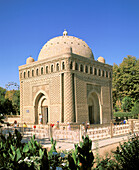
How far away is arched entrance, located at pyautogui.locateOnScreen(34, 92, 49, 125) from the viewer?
18781 millimetres

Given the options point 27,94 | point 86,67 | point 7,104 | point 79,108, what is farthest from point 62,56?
point 7,104

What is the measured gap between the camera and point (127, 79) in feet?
89.9

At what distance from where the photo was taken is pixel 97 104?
65.6ft

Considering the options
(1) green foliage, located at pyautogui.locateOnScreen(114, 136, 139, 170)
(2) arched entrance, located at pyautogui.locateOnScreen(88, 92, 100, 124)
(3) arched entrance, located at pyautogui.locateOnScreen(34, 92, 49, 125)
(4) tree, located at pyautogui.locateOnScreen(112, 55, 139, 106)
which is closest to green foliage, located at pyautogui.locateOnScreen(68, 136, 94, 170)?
(1) green foliage, located at pyautogui.locateOnScreen(114, 136, 139, 170)

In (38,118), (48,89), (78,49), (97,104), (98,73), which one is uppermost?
(78,49)

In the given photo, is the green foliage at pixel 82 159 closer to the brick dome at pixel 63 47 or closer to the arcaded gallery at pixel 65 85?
the arcaded gallery at pixel 65 85

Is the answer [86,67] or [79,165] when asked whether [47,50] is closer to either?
[86,67]

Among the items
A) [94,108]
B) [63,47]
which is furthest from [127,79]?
[63,47]

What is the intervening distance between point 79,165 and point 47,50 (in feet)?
57.4

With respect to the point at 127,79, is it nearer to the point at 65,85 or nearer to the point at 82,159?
the point at 65,85

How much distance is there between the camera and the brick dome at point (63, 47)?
62.8ft

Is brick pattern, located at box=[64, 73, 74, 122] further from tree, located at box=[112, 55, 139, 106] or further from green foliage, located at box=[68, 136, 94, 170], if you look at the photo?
tree, located at box=[112, 55, 139, 106]

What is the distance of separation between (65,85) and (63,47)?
14.8 ft

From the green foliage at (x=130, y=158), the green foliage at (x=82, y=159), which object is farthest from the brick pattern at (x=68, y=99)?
the green foliage at (x=82, y=159)
